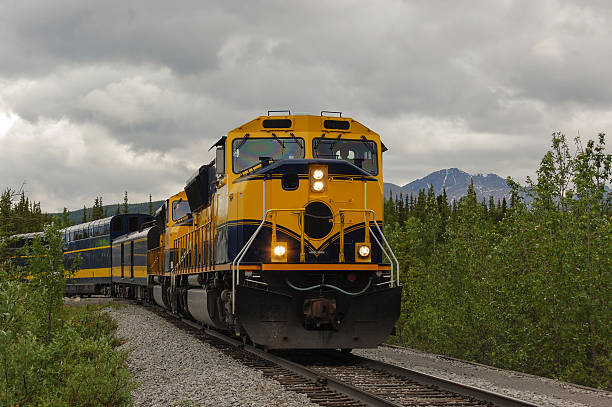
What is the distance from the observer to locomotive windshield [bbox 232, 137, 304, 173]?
1184 cm

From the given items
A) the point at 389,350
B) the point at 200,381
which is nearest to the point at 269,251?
the point at 200,381

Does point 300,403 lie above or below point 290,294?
below

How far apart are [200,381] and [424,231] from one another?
5563 cm

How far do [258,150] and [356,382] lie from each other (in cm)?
460

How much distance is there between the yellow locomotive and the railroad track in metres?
0.53

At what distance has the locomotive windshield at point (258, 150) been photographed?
1184 cm

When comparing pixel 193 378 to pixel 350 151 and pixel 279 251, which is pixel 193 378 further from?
pixel 350 151

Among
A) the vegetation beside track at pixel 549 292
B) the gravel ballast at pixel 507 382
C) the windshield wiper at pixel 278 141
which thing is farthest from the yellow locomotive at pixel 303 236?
the vegetation beside track at pixel 549 292

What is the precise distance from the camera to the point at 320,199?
11.2 metres

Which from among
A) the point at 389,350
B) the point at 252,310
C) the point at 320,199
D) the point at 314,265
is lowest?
the point at 389,350

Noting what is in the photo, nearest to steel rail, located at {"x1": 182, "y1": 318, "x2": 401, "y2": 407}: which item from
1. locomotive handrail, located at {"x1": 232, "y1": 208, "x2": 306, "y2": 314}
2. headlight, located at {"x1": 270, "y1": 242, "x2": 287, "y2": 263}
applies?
locomotive handrail, located at {"x1": 232, "y1": 208, "x2": 306, "y2": 314}

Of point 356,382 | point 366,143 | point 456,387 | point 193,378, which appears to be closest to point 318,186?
point 366,143

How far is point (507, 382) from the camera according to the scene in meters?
9.88

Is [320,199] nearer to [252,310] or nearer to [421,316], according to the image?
[252,310]
